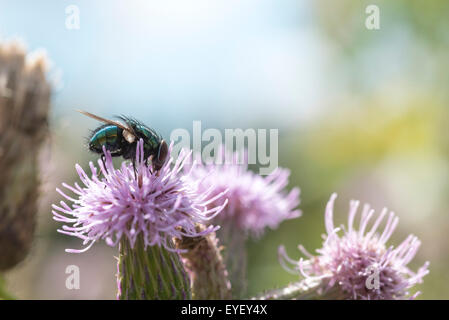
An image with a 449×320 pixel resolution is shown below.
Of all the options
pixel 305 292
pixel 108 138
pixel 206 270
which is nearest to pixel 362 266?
pixel 305 292

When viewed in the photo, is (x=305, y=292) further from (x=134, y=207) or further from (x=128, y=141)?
(x=128, y=141)

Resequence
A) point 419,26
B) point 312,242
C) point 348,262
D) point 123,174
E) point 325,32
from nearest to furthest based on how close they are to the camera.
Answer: point 123,174 < point 348,262 < point 312,242 < point 419,26 < point 325,32

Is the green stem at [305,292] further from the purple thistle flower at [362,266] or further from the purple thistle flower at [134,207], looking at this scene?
the purple thistle flower at [134,207]

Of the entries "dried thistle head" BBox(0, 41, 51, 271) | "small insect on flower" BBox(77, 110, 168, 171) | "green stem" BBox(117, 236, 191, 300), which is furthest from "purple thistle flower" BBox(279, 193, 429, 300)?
"dried thistle head" BBox(0, 41, 51, 271)

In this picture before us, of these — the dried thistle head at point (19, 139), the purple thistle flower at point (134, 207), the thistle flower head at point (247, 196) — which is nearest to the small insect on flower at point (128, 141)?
the purple thistle flower at point (134, 207)
